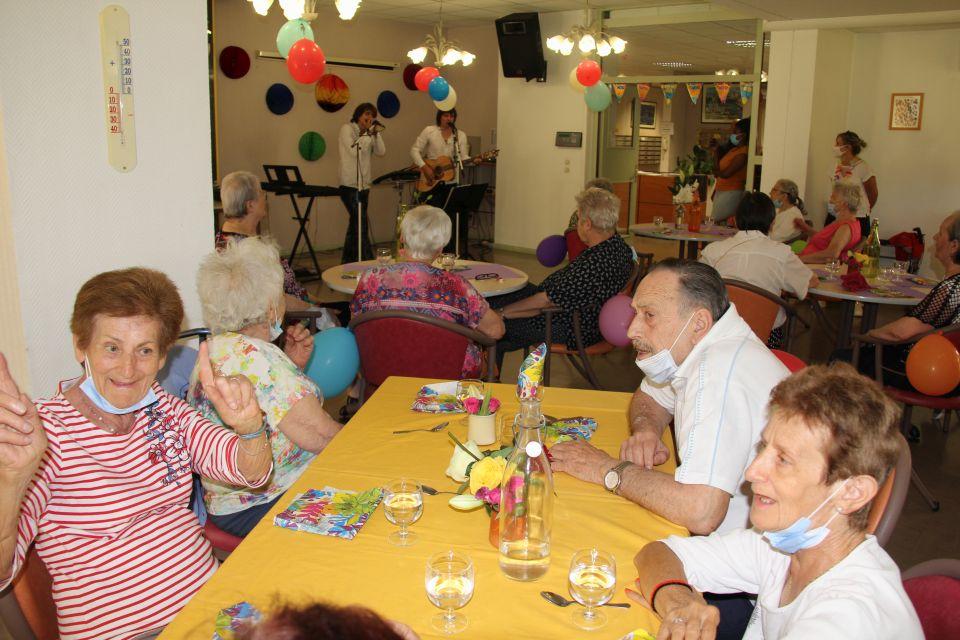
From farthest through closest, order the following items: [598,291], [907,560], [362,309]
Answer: [598,291] → [362,309] → [907,560]

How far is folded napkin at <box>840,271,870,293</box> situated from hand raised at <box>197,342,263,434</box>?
402cm

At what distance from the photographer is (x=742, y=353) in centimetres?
202

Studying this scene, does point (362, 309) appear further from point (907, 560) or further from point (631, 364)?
point (631, 364)

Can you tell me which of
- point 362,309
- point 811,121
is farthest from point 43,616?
point 811,121

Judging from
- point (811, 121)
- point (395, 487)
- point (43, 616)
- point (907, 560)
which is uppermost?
point (811, 121)

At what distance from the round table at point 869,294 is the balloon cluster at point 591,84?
4.18 m

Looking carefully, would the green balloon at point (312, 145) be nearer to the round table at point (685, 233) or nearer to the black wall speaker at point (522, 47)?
the black wall speaker at point (522, 47)

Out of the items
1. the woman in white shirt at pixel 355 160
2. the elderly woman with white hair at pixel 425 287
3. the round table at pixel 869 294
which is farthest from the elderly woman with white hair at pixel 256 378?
the woman in white shirt at pixel 355 160

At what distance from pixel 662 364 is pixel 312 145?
9.20 meters

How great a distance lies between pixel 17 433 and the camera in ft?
4.93

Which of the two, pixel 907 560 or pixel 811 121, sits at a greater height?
pixel 811 121

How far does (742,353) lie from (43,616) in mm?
1764

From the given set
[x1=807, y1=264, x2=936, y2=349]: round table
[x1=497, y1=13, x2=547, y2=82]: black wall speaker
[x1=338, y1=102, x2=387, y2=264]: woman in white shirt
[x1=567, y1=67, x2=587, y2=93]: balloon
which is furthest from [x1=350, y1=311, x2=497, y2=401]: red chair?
[x1=497, y1=13, x2=547, y2=82]: black wall speaker

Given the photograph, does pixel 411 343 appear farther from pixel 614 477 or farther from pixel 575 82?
pixel 575 82
